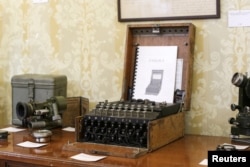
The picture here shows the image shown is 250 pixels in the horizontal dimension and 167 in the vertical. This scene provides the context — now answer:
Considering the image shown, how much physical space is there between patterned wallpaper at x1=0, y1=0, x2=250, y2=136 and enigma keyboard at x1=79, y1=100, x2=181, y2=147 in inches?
12.2

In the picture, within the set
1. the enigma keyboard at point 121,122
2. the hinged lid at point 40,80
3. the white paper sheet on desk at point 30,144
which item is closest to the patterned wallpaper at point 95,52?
the hinged lid at point 40,80

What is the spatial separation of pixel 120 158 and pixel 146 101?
39cm

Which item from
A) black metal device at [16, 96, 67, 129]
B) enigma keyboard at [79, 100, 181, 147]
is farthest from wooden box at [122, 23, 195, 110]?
black metal device at [16, 96, 67, 129]

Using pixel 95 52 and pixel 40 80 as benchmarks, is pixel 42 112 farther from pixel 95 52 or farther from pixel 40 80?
pixel 95 52

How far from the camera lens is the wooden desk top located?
1.64 m

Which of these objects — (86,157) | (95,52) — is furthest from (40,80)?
(86,157)

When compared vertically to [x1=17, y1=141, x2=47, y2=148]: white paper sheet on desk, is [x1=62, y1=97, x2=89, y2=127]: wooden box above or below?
above

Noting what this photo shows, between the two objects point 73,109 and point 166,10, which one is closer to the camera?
point 166,10

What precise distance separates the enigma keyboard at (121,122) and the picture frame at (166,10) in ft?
1.71

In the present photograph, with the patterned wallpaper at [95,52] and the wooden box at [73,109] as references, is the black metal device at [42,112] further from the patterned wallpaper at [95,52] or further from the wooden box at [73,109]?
the patterned wallpaper at [95,52]

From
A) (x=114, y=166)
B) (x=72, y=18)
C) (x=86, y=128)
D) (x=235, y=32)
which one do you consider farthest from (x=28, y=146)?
(x=235, y=32)

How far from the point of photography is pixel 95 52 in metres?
2.49

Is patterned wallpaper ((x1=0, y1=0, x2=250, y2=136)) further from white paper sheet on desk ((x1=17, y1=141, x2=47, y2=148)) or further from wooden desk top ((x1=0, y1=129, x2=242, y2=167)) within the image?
white paper sheet on desk ((x1=17, y1=141, x2=47, y2=148))

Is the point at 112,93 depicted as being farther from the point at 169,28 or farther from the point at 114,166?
the point at 114,166
